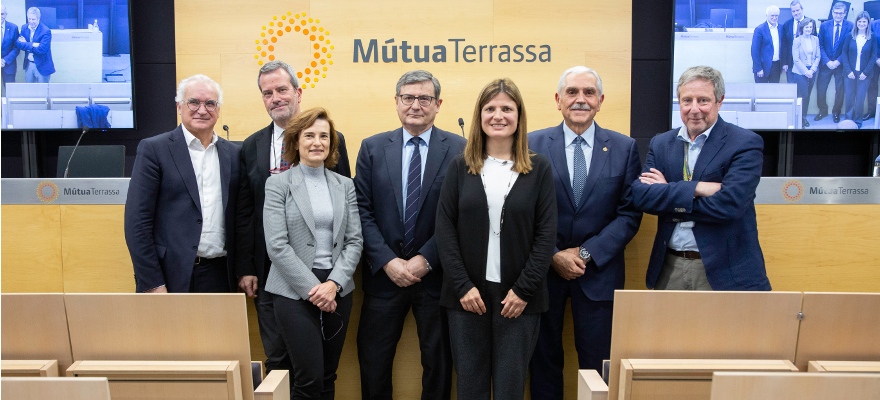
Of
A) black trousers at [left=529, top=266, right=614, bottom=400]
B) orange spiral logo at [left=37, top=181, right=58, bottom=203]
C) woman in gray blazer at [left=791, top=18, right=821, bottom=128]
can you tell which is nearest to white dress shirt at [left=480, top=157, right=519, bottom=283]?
black trousers at [left=529, top=266, right=614, bottom=400]

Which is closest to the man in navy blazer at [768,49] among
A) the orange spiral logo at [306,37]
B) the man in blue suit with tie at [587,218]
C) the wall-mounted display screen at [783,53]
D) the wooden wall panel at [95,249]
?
the wall-mounted display screen at [783,53]

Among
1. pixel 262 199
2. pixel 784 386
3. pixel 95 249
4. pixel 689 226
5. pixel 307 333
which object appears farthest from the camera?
pixel 95 249

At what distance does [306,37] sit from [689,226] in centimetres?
338

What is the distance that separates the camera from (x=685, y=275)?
7.44 feet

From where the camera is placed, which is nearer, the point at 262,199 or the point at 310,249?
the point at 310,249

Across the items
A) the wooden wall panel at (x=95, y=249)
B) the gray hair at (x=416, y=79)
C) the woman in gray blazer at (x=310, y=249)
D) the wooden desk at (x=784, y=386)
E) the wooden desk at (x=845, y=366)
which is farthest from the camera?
the wooden wall panel at (x=95, y=249)

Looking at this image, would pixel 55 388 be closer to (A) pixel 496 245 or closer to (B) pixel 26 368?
(B) pixel 26 368

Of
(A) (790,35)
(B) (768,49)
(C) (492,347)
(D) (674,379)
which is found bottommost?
(C) (492,347)

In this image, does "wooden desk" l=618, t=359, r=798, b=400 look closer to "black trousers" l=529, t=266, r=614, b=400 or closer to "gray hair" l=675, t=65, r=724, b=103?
"black trousers" l=529, t=266, r=614, b=400

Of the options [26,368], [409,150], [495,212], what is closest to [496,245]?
[495,212]

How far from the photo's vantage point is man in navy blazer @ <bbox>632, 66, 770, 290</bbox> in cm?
215

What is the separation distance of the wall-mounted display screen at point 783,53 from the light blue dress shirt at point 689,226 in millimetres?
2358

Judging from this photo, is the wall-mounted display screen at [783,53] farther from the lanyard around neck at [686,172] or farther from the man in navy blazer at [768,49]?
the lanyard around neck at [686,172]

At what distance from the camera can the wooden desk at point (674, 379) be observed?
150 cm
